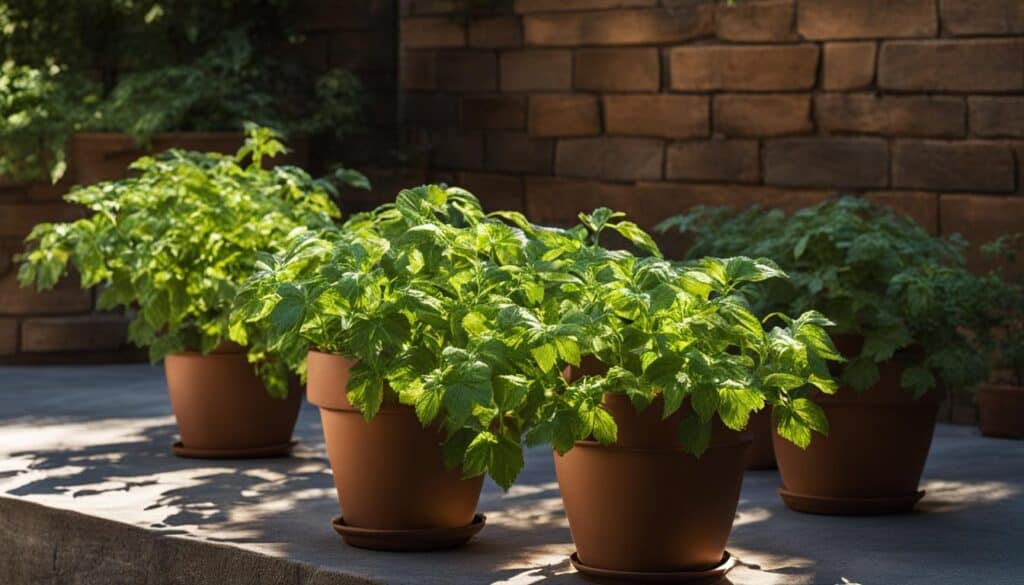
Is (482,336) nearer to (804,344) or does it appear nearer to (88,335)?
(804,344)

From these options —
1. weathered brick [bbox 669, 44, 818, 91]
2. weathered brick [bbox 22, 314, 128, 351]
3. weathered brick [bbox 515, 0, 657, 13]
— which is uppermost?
weathered brick [bbox 515, 0, 657, 13]

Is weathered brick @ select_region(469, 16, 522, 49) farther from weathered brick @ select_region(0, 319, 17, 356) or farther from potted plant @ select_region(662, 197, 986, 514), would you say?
potted plant @ select_region(662, 197, 986, 514)

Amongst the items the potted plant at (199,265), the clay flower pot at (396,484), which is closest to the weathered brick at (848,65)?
the potted plant at (199,265)

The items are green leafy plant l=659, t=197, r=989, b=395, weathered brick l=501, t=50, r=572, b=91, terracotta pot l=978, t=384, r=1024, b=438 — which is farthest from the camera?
weathered brick l=501, t=50, r=572, b=91

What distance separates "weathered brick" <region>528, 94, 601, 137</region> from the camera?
22.8 feet

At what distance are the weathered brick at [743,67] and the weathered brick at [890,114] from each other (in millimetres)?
136

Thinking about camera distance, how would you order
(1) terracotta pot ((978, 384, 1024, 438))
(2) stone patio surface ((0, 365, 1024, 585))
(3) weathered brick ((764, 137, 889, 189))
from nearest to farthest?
(2) stone patio surface ((0, 365, 1024, 585)) < (1) terracotta pot ((978, 384, 1024, 438)) < (3) weathered brick ((764, 137, 889, 189))

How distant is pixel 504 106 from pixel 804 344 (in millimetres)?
4037

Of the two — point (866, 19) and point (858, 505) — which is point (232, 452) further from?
point (866, 19)

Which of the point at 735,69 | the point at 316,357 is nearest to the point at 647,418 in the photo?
the point at 316,357

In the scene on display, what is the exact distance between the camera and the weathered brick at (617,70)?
22.1 feet

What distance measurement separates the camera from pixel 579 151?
698 cm

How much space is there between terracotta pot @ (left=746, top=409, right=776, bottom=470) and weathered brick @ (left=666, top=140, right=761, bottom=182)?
1.58 metres

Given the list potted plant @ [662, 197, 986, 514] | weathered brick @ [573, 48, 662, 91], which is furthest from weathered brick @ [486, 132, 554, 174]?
potted plant @ [662, 197, 986, 514]
